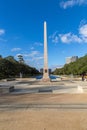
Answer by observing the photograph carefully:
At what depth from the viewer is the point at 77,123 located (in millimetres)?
7418

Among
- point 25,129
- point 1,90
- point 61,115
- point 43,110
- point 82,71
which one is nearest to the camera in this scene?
point 25,129

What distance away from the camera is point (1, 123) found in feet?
24.4

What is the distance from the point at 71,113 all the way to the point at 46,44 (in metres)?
29.1

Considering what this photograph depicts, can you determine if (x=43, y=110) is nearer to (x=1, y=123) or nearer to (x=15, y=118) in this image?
(x=15, y=118)

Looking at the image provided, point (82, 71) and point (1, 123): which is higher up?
point (82, 71)

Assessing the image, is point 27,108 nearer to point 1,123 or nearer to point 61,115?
point 61,115

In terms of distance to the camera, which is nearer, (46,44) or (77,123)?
(77,123)

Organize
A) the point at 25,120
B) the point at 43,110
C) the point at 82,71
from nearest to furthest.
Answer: the point at 25,120 → the point at 43,110 → the point at 82,71

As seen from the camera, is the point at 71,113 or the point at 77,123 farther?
the point at 71,113

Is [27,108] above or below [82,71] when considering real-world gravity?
below

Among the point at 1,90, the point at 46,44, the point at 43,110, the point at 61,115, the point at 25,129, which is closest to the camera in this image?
the point at 25,129

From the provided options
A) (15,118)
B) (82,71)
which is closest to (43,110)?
(15,118)

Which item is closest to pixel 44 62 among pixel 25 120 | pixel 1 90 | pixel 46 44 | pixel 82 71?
pixel 46 44

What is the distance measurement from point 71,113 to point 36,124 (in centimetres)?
215
